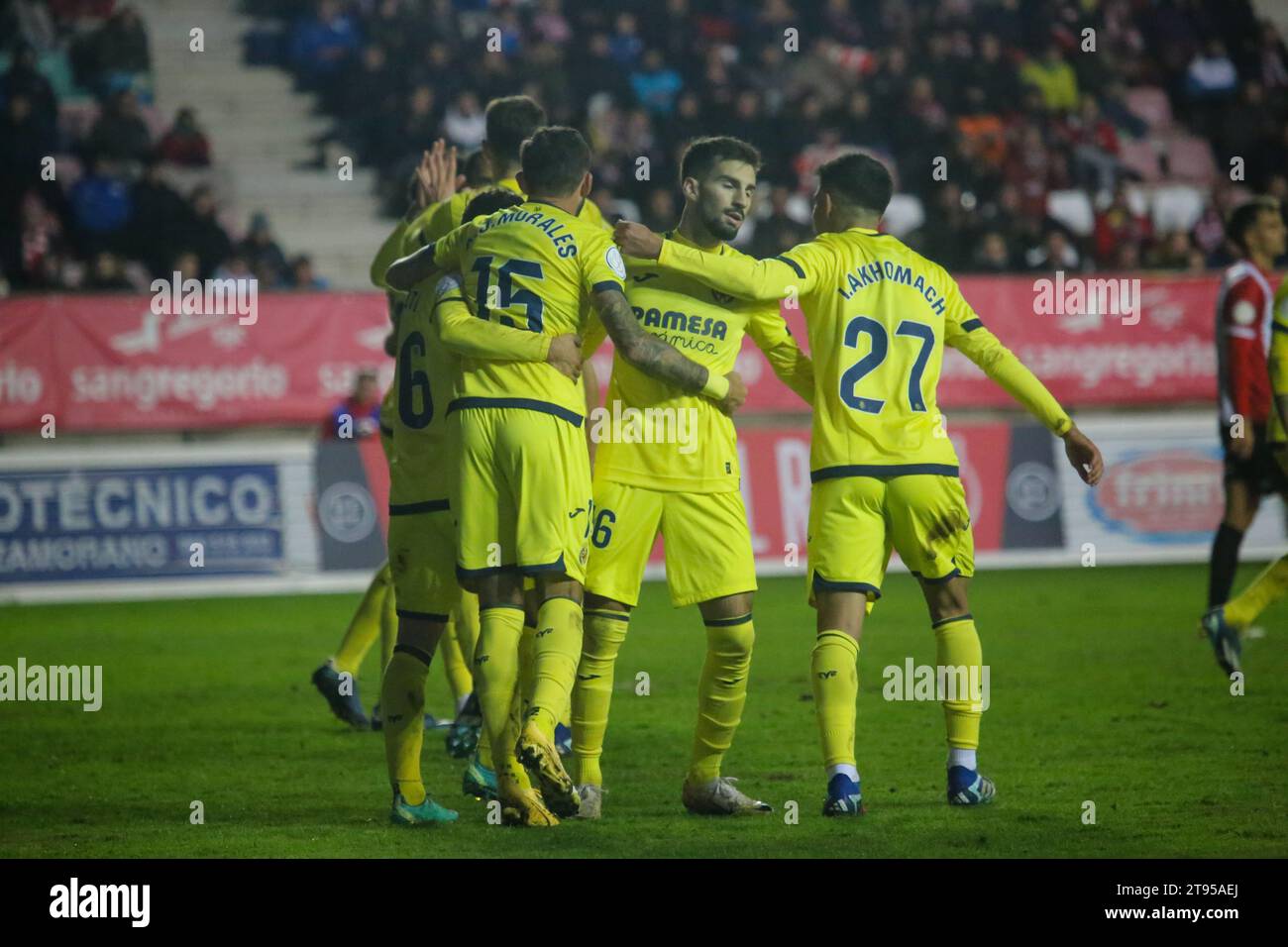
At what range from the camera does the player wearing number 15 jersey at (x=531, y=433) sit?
6246 millimetres

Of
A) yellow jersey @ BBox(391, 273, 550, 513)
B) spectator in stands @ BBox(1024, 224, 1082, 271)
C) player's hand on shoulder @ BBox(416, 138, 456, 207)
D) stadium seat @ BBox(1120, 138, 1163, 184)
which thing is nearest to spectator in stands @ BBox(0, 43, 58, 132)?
spectator in stands @ BBox(1024, 224, 1082, 271)

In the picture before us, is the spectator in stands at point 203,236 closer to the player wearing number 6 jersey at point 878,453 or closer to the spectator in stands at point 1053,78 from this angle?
the spectator in stands at point 1053,78

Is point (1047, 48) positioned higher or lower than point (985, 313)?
higher

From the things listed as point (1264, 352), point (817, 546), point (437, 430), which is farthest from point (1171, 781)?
point (1264, 352)

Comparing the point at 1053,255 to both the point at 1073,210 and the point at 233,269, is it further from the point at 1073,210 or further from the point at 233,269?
the point at 233,269

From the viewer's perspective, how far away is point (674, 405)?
22.1 ft

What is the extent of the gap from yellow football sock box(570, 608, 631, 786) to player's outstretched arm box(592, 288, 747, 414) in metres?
0.95

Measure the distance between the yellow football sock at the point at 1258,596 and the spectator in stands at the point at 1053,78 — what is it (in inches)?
575

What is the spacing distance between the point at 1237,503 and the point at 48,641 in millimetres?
8161

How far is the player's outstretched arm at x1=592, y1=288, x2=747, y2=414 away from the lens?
246 inches

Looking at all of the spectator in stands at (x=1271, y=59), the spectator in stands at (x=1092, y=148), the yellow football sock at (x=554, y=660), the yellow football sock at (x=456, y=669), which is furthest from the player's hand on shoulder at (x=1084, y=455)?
the spectator in stands at (x=1271, y=59)

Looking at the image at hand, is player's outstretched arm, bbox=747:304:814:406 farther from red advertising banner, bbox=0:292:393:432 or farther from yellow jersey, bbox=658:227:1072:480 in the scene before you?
red advertising banner, bbox=0:292:393:432

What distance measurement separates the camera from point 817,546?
6.80 m

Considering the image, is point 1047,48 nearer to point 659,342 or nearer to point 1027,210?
point 1027,210
